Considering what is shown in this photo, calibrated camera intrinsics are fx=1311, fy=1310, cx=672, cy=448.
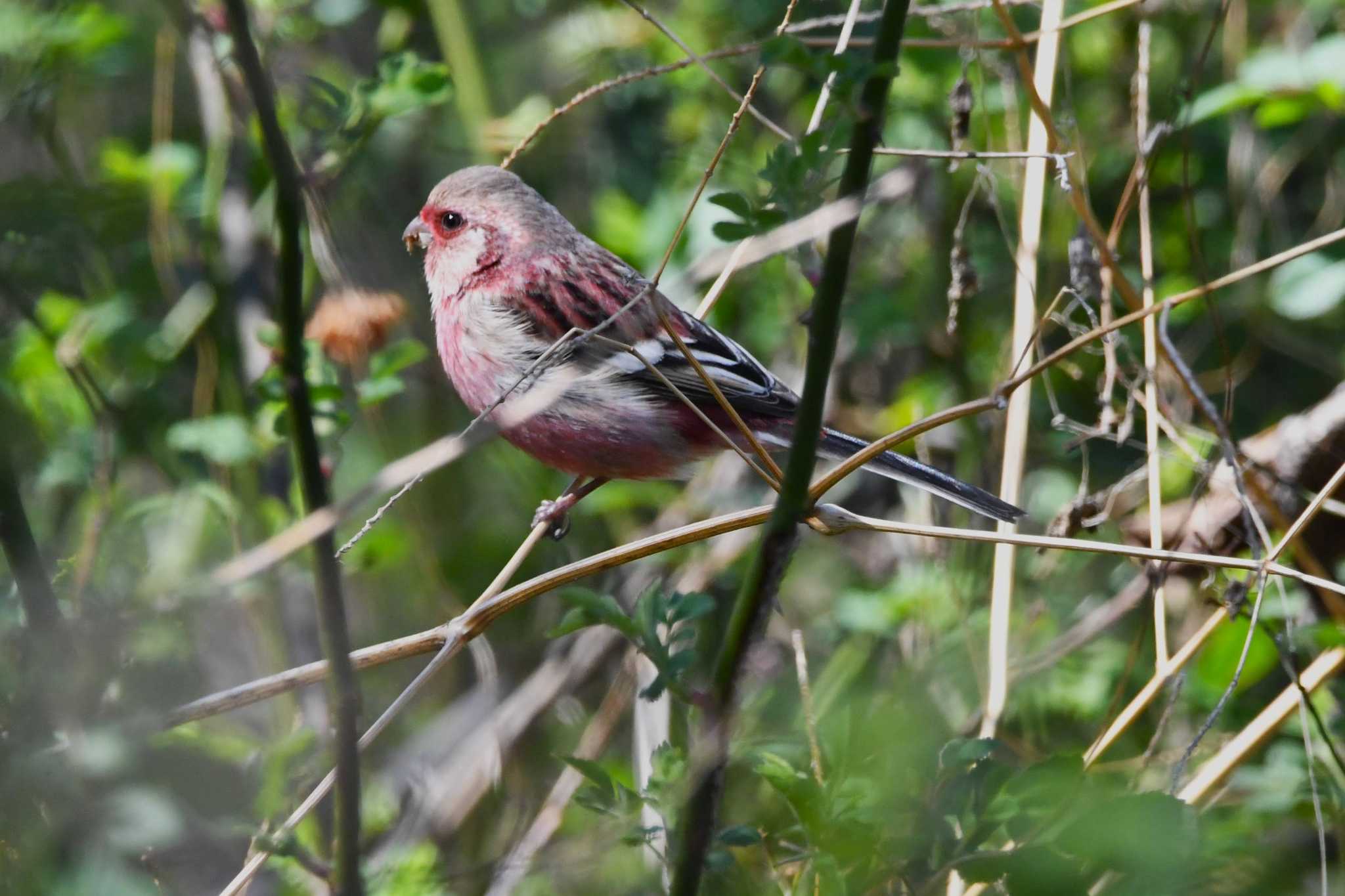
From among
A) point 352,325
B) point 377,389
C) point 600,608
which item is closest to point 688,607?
point 600,608

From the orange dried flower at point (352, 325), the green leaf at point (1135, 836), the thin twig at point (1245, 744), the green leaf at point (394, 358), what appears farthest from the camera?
the orange dried flower at point (352, 325)

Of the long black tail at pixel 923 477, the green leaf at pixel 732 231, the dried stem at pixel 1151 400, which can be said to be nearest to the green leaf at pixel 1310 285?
the dried stem at pixel 1151 400

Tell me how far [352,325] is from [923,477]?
1.48 m

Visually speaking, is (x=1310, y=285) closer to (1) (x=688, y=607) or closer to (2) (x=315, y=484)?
(1) (x=688, y=607)

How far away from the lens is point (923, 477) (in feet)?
10.2

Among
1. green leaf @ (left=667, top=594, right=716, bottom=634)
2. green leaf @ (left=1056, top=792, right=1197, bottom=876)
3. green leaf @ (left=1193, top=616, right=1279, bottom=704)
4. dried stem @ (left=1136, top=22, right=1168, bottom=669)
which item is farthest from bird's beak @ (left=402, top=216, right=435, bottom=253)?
green leaf @ (left=1056, top=792, right=1197, bottom=876)

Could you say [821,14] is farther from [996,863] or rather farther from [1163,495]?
[996,863]

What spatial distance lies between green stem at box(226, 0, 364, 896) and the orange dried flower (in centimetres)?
191

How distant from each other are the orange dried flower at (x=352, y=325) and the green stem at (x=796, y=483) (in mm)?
2017

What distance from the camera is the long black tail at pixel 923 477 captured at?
9.42 feet

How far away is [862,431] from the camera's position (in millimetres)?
4508

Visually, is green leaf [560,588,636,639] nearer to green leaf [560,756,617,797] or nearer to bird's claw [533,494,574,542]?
green leaf [560,756,617,797]

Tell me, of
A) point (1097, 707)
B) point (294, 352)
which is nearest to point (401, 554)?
point (1097, 707)

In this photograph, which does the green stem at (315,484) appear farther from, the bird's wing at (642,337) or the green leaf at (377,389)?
the bird's wing at (642,337)
